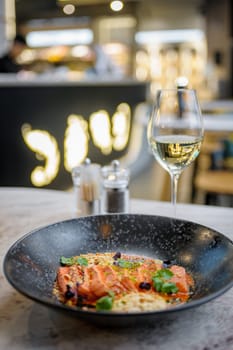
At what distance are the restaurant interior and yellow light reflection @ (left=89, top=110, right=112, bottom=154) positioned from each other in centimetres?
1

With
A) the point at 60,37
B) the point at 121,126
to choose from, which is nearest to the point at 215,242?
the point at 121,126

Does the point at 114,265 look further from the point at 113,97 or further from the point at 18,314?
the point at 113,97

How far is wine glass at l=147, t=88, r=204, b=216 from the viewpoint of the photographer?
41.3 inches

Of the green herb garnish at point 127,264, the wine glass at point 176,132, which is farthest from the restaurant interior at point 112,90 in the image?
the green herb garnish at point 127,264

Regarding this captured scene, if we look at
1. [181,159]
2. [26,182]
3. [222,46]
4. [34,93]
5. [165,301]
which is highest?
[222,46]

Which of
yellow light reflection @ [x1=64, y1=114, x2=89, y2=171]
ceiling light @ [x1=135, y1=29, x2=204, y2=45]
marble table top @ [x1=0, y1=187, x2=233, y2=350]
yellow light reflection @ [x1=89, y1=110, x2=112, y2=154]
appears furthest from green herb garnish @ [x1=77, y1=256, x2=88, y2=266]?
ceiling light @ [x1=135, y1=29, x2=204, y2=45]

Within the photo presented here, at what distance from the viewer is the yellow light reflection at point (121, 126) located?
17.1ft

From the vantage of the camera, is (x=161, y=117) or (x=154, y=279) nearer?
(x=154, y=279)

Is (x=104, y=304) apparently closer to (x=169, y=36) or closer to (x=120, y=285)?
(x=120, y=285)

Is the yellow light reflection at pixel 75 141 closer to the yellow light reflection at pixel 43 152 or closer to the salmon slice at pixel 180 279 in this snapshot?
the yellow light reflection at pixel 43 152

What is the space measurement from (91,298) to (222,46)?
859 centimetres

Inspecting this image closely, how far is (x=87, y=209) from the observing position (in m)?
1.24

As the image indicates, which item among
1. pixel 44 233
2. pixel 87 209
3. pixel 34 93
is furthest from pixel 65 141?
pixel 44 233

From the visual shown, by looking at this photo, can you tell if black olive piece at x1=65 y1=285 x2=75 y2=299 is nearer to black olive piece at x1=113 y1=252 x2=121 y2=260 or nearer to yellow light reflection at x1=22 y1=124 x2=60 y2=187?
black olive piece at x1=113 y1=252 x2=121 y2=260
